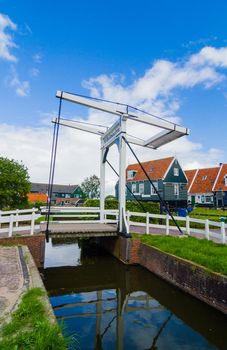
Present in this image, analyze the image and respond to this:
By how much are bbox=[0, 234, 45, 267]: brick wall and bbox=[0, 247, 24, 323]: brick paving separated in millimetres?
1067

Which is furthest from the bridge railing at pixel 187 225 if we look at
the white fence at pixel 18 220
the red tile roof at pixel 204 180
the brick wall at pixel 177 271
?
the red tile roof at pixel 204 180

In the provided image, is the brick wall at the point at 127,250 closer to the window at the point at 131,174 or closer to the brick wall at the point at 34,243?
the brick wall at the point at 34,243

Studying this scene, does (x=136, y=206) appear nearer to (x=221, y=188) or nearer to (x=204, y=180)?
(x=221, y=188)

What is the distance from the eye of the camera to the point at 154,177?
37406 millimetres

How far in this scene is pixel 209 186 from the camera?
4159cm

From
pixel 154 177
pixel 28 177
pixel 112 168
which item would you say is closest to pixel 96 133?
pixel 112 168

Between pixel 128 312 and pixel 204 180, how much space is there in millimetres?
40361

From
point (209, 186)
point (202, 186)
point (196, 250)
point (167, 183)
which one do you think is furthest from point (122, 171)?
point (202, 186)

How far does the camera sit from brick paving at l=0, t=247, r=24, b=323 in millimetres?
4340

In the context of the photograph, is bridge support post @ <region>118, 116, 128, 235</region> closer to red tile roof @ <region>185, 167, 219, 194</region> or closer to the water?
the water

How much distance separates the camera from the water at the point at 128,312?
193 inches

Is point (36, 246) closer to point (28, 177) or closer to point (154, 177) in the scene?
point (28, 177)

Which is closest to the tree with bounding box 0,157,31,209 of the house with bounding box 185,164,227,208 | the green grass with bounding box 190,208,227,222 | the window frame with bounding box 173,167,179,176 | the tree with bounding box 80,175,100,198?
the green grass with bounding box 190,208,227,222

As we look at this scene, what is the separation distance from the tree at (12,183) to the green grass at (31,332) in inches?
840
